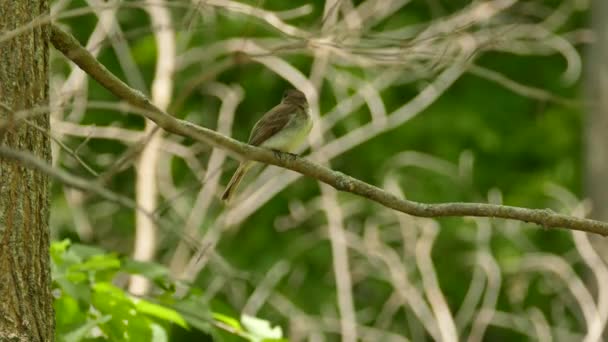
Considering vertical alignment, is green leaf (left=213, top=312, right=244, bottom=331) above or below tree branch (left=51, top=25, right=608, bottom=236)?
below

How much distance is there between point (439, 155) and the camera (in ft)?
40.9

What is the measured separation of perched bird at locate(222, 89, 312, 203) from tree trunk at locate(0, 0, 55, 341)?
214 centimetres

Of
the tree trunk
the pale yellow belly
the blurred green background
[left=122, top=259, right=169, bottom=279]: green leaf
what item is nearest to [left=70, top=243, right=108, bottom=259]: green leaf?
[left=122, top=259, right=169, bottom=279]: green leaf

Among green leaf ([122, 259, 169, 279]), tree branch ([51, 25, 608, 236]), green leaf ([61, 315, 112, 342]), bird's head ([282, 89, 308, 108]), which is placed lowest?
green leaf ([61, 315, 112, 342])

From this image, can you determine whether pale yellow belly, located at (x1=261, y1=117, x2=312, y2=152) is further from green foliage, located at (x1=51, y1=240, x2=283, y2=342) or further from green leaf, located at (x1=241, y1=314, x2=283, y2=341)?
green foliage, located at (x1=51, y1=240, x2=283, y2=342)

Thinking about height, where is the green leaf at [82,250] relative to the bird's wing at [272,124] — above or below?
below

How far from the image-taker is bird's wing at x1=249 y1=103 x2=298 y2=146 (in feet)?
19.9

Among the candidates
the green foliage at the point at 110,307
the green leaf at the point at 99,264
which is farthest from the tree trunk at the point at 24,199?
the green leaf at the point at 99,264

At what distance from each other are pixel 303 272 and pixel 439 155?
2.08 meters

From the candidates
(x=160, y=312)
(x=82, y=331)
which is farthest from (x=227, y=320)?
(x=82, y=331)

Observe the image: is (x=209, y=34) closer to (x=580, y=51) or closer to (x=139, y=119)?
(x=139, y=119)

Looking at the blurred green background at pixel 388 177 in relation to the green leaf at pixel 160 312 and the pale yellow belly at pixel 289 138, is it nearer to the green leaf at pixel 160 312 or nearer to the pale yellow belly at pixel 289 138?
the pale yellow belly at pixel 289 138

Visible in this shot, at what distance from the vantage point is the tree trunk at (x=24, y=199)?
3312 millimetres

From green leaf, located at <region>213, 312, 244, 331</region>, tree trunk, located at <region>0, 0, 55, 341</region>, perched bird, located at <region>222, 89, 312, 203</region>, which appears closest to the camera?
tree trunk, located at <region>0, 0, 55, 341</region>
